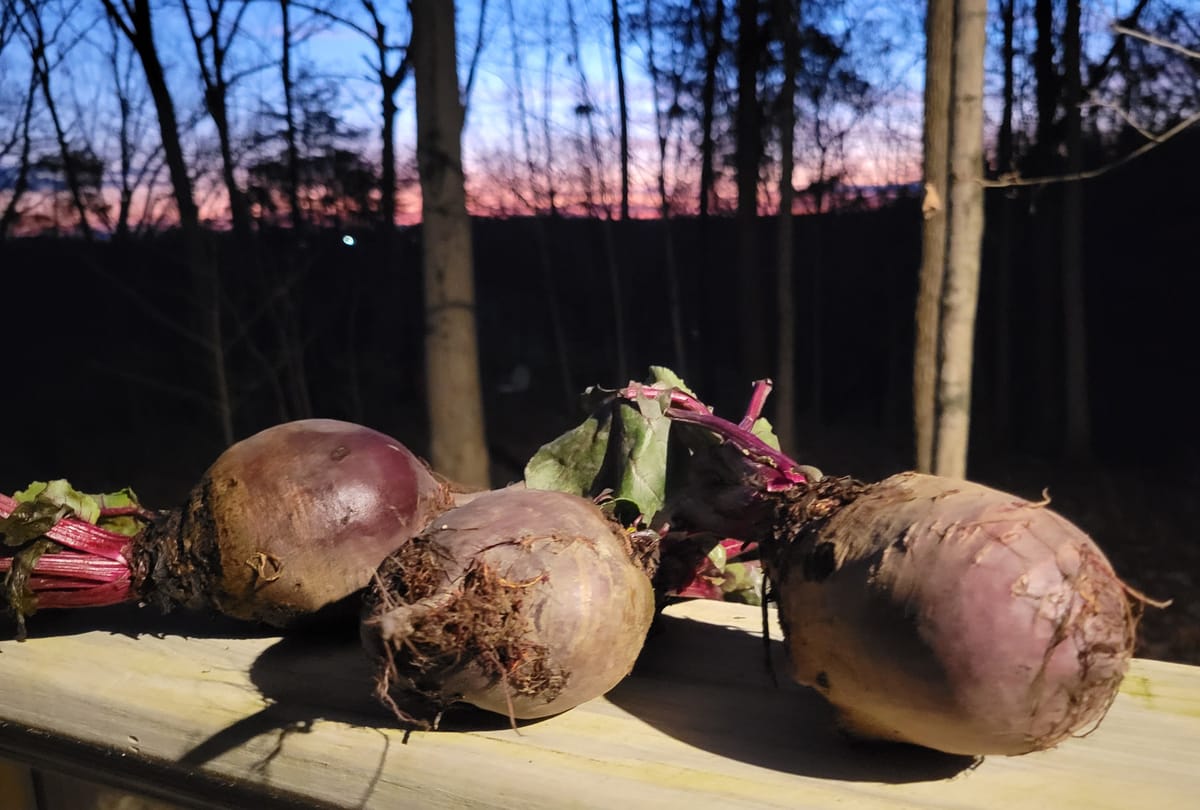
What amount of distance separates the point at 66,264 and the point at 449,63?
23.2 ft

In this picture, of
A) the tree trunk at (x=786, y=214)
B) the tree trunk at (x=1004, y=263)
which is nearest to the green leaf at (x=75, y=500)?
the tree trunk at (x=786, y=214)

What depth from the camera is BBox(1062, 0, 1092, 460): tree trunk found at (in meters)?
7.18

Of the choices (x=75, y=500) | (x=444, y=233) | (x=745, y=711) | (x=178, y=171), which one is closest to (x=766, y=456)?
(x=745, y=711)

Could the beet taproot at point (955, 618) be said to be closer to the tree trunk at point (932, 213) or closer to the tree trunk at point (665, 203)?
the tree trunk at point (932, 213)

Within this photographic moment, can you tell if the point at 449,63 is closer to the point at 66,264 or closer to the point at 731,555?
the point at 731,555

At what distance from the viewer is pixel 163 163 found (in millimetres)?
7398

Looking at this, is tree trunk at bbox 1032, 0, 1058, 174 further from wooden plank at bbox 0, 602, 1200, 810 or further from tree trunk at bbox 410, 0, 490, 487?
wooden plank at bbox 0, 602, 1200, 810

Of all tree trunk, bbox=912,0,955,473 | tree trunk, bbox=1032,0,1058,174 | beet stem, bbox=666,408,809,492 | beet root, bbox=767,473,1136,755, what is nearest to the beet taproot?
beet root, bbox=767,473,1136,755

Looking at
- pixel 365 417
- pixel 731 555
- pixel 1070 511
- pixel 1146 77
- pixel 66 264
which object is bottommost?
pixel 1070 511

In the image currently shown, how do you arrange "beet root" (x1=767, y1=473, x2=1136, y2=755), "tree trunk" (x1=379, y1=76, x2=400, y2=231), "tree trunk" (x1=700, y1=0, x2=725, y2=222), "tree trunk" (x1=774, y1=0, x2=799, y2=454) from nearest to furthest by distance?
"beet root" (x1=767, y1=473, x2=1136, y2=755)
"tree trunk" (x1=774, y1=0, x2=799, y2=454)
"tree trunk" (x1=379, y1=76, x2=400, y2=231)
"tree trunk" (x1=700, y1=0, x2=725, y2=222)

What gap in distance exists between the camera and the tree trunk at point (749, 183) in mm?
7367

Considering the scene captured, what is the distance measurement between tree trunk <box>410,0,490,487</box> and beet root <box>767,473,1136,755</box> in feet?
8.45

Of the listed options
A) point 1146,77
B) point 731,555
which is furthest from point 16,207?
point 1146,77

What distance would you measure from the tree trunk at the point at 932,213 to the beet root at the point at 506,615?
5.28 ft
